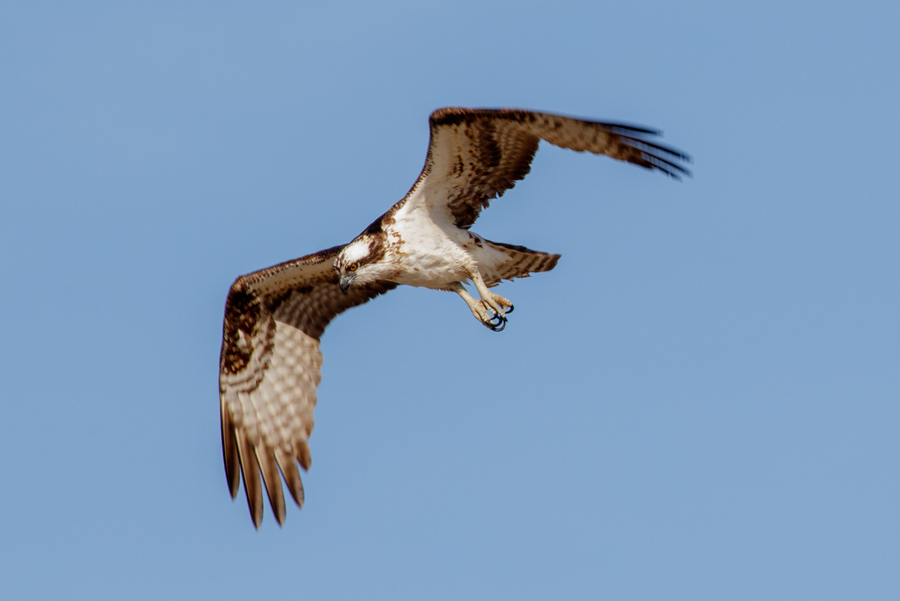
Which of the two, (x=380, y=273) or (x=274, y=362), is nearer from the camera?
(x=380, y=273)

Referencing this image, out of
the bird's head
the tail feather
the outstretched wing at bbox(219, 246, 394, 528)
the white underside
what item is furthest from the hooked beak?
the tail feather

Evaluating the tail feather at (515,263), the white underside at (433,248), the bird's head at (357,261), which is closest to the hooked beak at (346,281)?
the bird's head at (357,261)

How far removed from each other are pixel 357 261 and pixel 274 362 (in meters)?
2.04

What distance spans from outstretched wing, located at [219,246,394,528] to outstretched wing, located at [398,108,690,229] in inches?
66.9

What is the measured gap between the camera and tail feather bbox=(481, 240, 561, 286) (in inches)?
482

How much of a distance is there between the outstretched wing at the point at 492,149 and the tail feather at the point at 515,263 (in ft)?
1.53

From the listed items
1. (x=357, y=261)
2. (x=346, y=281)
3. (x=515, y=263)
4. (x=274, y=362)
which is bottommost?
(x=274, y=362)

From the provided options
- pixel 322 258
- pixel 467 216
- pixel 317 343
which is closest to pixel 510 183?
pixel 467 216

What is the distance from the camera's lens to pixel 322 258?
511 inches

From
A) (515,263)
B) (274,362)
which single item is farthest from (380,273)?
(274,362)

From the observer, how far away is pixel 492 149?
11.3 meters

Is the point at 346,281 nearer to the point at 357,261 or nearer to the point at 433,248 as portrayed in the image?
the point at 357,261

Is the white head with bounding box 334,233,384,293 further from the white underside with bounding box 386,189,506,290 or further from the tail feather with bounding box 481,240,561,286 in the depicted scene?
the tail feather with bounding box 481,240,561,286

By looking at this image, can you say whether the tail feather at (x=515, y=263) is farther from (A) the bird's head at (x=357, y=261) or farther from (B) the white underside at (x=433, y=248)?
(A) the bird's head at (x=357, y=261)
